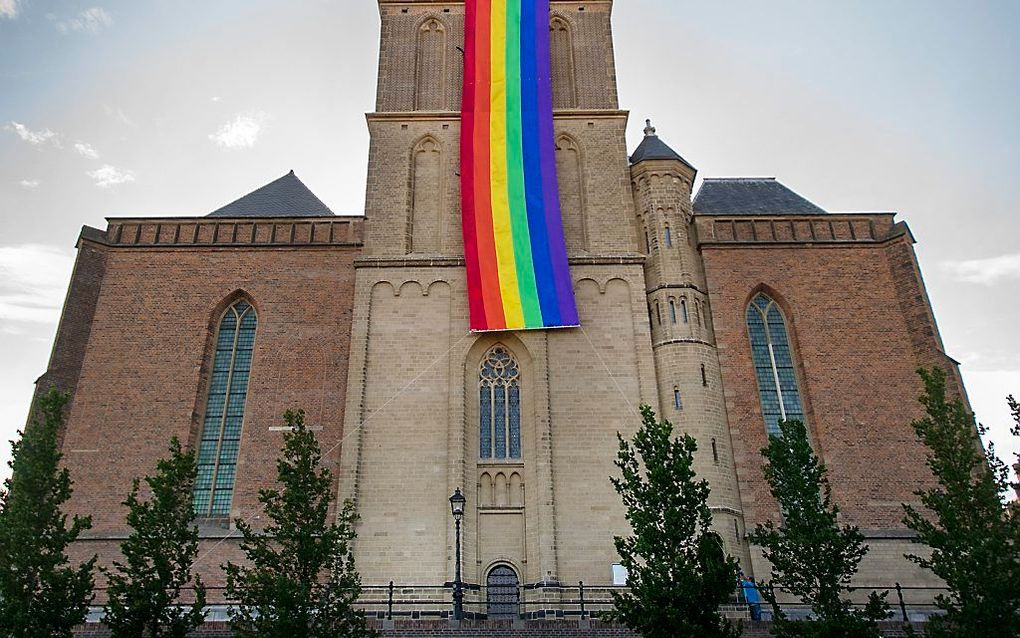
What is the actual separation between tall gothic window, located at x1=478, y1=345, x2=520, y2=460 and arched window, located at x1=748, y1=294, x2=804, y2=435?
27.9 feet

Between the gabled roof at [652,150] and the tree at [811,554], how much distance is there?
44.8ft

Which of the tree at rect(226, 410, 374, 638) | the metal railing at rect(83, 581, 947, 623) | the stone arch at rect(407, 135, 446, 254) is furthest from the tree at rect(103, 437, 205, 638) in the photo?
the stone arch at rect(407, 135, 446, 254)

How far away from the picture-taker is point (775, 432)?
24.2 meters

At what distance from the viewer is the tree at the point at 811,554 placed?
47.5ft

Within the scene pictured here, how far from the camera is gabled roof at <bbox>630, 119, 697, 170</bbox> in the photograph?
27.4 meters

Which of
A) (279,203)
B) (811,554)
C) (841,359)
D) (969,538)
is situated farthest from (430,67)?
(969,538)

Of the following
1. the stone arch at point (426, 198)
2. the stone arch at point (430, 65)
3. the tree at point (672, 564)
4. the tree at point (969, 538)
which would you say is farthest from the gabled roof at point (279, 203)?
the tree at point (969, 538)

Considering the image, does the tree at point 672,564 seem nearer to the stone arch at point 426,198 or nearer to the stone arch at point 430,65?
the stone arch at point 426,198

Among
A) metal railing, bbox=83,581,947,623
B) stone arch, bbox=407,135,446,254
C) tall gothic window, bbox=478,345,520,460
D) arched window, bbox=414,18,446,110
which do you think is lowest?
metal railing, bbox=83,581,947,623

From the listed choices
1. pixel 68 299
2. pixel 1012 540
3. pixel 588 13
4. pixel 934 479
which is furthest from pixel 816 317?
pixel 68 299

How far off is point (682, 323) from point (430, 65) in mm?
15655

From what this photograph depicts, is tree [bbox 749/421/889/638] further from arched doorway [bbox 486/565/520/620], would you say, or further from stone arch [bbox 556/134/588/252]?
stone arch [bbox 556/134/588/252]

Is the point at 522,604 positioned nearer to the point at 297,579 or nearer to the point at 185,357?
the point at 297,579

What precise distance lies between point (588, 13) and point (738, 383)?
18.1 meters
